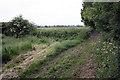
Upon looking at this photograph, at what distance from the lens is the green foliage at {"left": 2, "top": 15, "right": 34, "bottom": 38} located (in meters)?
12.3

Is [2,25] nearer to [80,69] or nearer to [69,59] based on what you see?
[69,59]

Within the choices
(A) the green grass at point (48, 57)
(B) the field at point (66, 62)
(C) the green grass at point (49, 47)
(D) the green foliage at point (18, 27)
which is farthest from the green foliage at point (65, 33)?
(A) the green grass at point (48, 57)

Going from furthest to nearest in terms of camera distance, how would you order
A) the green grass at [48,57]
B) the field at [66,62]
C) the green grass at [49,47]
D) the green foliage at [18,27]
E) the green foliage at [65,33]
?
the green foliage at [18,27], the green foliage at [65,33], the green grass at [49,47], the green grass at [48,57], the field at [66,62]

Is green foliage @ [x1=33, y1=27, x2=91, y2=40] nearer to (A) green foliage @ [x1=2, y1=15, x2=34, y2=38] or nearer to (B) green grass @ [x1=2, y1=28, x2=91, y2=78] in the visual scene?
(B) green grass @ [x1=2, y1=28, x2=91, y2=78]

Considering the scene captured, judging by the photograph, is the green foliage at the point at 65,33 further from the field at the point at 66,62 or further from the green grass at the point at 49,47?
the field at the point at 66,62

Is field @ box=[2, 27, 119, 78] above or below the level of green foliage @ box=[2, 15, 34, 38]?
below

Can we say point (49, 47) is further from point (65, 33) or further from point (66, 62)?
point (65, 33)

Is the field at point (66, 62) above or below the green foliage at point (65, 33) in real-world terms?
below

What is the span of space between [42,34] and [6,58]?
537cm

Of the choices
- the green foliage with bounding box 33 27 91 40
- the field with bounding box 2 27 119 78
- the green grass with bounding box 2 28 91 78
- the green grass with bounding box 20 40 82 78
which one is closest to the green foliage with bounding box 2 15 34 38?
the green foliage with bounding box 33 27 91 40

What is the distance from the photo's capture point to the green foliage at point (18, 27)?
1229cm

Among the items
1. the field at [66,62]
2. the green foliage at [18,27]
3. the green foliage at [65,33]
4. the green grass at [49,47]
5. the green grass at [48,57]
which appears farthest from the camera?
the green foliage at [18,27]

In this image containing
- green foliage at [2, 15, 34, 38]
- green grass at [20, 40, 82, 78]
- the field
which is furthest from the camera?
green foliage at [2, 15, 34, 38]

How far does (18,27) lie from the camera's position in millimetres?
12297
